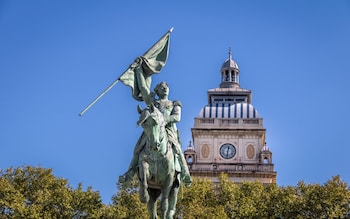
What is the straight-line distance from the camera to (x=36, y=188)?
52438 millimetres

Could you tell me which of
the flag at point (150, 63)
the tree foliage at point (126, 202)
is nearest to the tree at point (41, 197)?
the tree foliage at point (126, 202)

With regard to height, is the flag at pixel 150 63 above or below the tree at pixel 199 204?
below

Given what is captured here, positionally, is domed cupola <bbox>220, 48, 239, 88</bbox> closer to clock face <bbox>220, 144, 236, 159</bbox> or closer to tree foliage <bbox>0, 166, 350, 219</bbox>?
clock face <bbox>220, 144, 236, 159</bbox>

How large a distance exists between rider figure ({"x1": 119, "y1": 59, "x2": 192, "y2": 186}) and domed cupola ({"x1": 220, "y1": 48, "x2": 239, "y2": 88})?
270 feet

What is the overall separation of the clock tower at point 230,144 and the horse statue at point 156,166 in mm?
68539

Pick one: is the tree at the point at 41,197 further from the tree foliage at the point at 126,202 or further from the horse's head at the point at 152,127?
the horse's head at the point at 152,127

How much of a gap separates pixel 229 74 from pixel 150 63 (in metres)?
82.8

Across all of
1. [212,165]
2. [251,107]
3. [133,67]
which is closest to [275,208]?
[133,67]

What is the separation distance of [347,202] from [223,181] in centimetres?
1073

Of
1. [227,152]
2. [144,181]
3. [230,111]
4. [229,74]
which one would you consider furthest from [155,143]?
[229,74]

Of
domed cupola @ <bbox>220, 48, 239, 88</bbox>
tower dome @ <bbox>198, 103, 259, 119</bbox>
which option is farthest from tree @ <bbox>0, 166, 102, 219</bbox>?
domed cupola @ <bbox>220, 48, 239, 88</bbox>

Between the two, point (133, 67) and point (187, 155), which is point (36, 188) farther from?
point (187, 155)

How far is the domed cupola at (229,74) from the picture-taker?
102688 mm

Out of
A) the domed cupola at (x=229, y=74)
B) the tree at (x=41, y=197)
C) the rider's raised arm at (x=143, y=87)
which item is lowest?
the rider's raised arm at (x=143, y=87)
